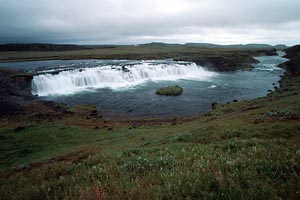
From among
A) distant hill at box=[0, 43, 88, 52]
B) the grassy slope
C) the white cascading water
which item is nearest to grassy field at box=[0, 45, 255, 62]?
the grassy slope

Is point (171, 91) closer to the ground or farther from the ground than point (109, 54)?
closer to the ground

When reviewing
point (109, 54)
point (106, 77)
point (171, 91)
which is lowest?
point (171, 91)

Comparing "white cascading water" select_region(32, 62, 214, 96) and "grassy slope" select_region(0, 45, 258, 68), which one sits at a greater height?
"grassy slope" select_region(0, 45, 258, 68)

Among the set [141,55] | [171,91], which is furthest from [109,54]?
[171,91]

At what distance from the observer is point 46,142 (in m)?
21.3

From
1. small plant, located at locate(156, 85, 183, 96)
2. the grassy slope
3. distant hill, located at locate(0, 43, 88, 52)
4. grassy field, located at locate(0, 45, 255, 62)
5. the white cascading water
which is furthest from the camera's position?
distant hill, located at locate(0, 43, 88, 52)

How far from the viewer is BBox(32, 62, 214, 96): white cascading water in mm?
50781

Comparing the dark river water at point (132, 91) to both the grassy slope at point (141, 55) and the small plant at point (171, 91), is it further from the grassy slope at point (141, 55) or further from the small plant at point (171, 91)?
the grassy slope at point (141, 55)

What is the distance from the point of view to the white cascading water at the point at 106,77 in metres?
50.8

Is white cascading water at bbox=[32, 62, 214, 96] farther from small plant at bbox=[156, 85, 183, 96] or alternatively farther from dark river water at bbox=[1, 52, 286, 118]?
small plant at bbox=[156, 85, 183, 96]

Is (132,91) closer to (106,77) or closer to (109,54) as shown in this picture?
(106,77)

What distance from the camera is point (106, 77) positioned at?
60.0 metres

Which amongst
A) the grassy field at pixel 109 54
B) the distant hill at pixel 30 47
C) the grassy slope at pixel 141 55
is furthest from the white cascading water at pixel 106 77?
the distant hill at pixel 30 47

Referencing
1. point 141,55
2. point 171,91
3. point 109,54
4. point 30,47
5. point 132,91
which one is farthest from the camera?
point 30,47
